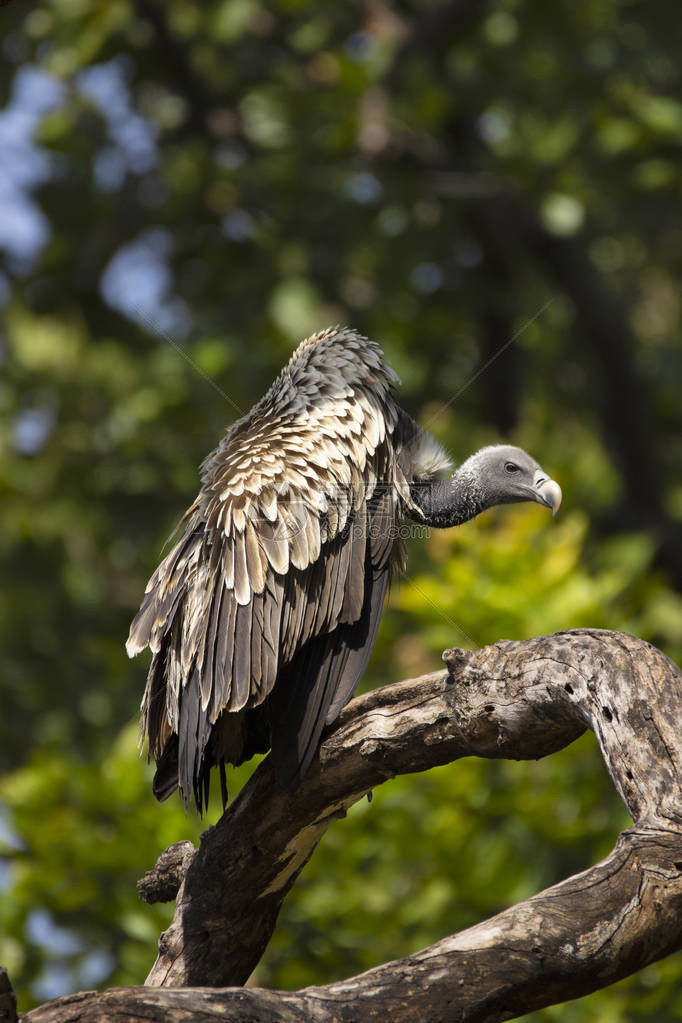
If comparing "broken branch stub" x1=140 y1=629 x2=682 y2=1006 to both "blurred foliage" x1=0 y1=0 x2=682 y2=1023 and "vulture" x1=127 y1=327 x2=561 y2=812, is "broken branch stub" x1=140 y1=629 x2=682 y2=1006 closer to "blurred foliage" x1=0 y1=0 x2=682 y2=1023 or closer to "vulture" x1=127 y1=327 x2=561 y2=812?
"vulture" x1=127 y1=327 x2=561 y2=812

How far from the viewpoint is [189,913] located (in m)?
3.59

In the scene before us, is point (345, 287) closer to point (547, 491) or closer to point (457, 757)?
point (547, 491)

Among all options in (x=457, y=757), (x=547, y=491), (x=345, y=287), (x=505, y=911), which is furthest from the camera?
(x=345, y=287)

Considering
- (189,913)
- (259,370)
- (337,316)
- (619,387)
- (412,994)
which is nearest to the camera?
(412,994)

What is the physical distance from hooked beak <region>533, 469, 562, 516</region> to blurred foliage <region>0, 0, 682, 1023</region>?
1.82m

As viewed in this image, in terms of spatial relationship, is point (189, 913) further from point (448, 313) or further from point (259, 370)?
point (448, 313)

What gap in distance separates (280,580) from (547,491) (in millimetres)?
1402

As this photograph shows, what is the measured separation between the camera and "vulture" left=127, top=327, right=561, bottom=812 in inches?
142

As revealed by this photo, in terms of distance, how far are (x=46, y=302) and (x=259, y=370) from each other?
2376 mm

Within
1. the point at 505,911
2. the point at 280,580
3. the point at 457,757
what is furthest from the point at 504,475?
the point at 505,911

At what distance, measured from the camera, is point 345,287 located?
32.8 feet

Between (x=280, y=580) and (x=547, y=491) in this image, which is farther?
(x=547, y=491)

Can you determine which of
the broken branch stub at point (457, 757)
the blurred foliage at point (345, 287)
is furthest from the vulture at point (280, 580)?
the blurred foliage at point (345, 287)

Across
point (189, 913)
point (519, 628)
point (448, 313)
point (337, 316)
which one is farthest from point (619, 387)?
point (189, 913)
